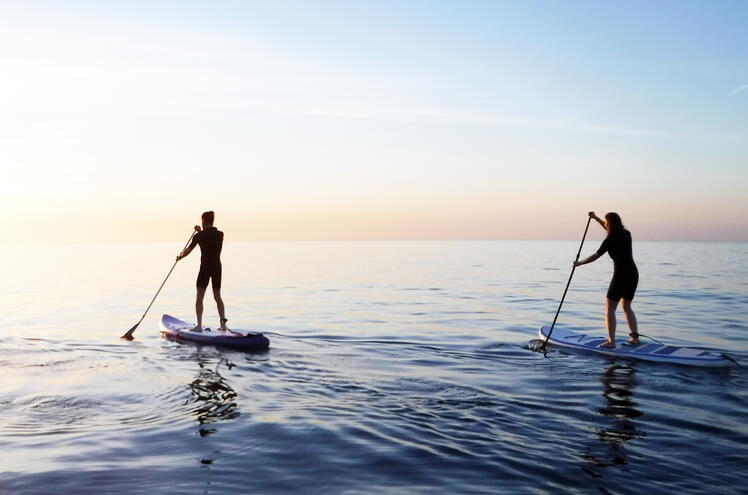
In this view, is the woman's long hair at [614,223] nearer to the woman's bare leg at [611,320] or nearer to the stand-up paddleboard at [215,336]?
the woman's bare leg at [611,320]

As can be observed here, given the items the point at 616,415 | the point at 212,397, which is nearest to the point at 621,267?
the point at 616,415

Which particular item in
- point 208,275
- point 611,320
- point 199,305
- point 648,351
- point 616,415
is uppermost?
point 208,275

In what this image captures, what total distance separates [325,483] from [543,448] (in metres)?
2.34

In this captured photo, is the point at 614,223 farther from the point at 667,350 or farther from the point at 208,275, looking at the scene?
the point at 208,275

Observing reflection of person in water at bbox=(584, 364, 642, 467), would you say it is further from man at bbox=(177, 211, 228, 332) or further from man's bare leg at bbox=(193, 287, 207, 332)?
man's bare leg at bbox=(193, 287, 207, 332)

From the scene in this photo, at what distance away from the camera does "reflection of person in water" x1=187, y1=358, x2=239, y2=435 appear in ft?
25.2

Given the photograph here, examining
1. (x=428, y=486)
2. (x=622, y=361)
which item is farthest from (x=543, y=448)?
(x=622, y=361)

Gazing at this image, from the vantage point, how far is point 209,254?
1359 centimetres

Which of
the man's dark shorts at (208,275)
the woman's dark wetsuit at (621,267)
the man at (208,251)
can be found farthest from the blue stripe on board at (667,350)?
the man's dark shorts at (208,275)

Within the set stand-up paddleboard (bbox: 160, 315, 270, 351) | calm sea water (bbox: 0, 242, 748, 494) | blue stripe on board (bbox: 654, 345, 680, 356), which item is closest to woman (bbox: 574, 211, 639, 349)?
blue stripe on board (bbox: 654, 345, 680, 356)

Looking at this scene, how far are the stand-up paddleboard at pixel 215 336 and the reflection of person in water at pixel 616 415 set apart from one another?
6588mm

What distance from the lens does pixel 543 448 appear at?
6.42 metres

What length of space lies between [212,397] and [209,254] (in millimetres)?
5478

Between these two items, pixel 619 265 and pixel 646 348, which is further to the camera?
pixel 619 265
